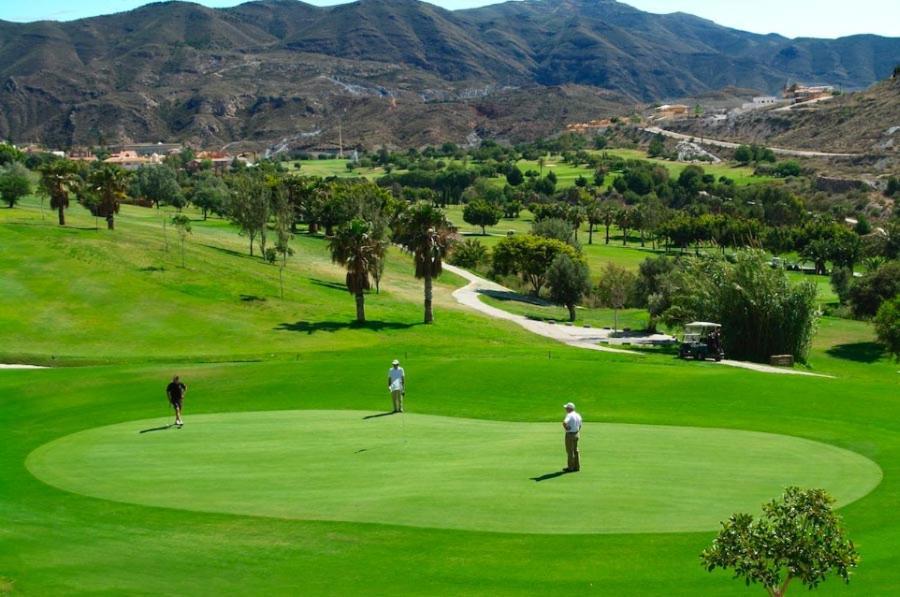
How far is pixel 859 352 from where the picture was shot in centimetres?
7525

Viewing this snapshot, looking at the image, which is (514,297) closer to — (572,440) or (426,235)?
(426,235)

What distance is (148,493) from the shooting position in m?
21.4

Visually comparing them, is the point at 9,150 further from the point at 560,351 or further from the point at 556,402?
the point at 556,402

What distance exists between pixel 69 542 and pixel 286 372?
73.7 feet

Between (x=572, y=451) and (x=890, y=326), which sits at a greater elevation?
(x=572, y=451)

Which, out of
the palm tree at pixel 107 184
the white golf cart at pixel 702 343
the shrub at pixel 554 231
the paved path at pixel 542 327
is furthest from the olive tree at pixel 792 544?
the shrub at pixel 554 231

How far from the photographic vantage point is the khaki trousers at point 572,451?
21.5 m

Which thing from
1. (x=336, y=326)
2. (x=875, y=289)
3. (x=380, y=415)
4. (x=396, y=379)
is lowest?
(x=336, y=326)

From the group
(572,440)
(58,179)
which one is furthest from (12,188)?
(572,440)

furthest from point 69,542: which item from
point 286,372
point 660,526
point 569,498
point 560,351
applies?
point 560,351

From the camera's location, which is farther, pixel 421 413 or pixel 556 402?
pixel 556 402

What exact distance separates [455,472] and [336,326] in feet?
156

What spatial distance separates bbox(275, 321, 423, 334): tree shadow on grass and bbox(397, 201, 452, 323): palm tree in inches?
182

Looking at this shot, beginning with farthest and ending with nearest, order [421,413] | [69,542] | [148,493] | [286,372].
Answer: [286,372], [421,413], [148,493], [69,542]
